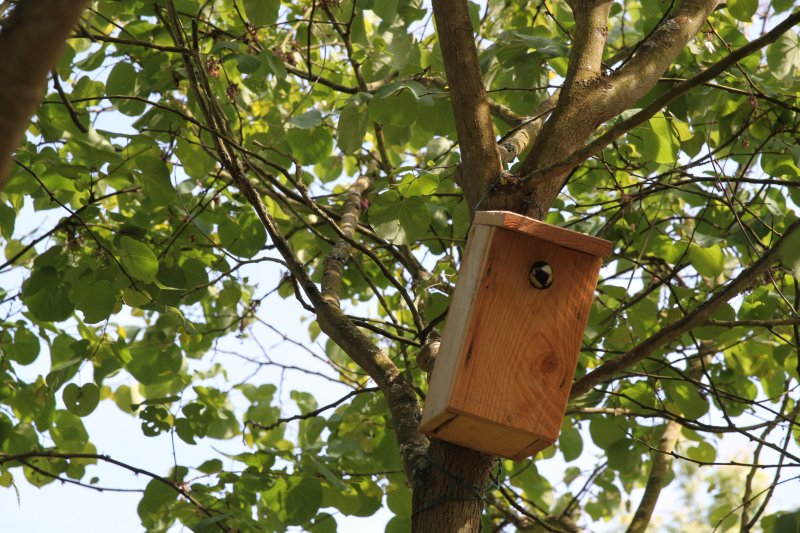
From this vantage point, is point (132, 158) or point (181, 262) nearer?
point (132, 158)

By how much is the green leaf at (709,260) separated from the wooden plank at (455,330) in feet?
3.64

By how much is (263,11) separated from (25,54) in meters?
1.83

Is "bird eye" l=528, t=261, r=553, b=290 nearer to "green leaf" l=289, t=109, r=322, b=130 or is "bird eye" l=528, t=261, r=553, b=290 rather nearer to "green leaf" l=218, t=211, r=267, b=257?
"green leaf" l=289, t=109, r=322, b=130

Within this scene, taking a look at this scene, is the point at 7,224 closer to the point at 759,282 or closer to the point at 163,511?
the point at 163,511

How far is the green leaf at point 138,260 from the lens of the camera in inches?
81.3

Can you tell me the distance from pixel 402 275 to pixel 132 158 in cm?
135

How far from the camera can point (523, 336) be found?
163cm

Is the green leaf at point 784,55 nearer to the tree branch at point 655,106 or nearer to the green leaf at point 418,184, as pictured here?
the tree branch at point 655,106

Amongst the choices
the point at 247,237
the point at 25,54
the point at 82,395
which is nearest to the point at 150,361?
the point at 82,395

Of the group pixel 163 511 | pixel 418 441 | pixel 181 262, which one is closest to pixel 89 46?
pixel 181 262

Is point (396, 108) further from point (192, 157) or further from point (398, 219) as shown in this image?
point (192, 157)

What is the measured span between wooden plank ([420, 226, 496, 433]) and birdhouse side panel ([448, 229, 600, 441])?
1 cm

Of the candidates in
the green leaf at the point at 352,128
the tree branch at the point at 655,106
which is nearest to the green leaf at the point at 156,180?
the green leaf at the point at 352,128

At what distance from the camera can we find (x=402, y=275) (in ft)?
10.9
